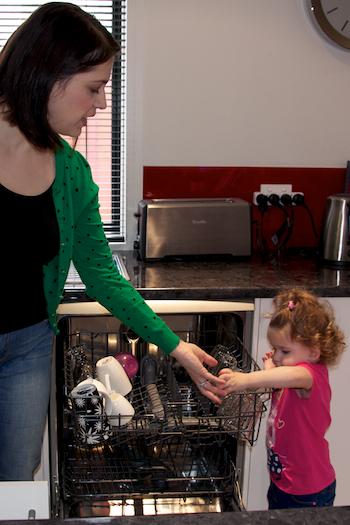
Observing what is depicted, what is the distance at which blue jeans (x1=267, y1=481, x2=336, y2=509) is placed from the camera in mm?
1932

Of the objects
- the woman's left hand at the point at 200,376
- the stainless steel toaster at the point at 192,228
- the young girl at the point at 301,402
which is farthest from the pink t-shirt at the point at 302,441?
the stainless steel toaster at the point at 192,228

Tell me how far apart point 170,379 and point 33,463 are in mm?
500

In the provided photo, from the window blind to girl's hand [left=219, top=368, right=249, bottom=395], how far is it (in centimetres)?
127

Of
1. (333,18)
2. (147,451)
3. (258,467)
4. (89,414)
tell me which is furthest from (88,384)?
(333,18)

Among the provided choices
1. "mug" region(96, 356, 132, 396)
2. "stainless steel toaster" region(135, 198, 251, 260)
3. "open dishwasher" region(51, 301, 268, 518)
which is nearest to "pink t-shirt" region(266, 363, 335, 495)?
"open dishwasher" region(51, 301, 268, 518)

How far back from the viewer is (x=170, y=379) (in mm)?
2059

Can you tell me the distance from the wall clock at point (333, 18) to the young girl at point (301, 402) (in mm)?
1255

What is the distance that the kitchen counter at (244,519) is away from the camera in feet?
2.52

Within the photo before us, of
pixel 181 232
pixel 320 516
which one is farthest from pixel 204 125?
pixel 320 516

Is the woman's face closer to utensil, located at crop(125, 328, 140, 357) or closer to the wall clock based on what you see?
utensil, located at crop(125, 328, 140, 357)

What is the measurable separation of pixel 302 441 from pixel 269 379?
288 mm

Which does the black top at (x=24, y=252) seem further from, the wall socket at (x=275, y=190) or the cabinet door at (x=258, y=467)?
the wall socket at (x=275, y=190)

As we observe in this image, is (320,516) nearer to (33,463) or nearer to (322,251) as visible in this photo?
(33,463)

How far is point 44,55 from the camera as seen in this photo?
135cm
